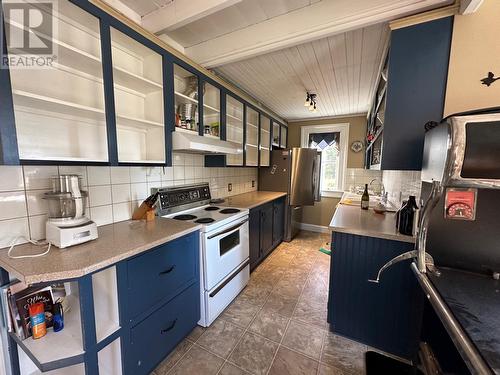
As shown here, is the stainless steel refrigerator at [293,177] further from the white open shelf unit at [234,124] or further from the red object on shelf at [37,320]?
the red object on shelf at [37,320]

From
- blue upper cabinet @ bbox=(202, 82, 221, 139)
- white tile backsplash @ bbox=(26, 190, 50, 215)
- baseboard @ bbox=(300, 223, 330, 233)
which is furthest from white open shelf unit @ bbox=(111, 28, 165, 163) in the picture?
baseboard @ bbox=(300, 223, 330, 233)

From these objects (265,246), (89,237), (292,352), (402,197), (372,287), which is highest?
(402,197)

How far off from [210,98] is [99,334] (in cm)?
219

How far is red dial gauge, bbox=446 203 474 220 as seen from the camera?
3.01 ft

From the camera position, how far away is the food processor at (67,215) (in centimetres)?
108

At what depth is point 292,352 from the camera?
1473 mm

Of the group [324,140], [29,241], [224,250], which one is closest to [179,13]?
[29,241]

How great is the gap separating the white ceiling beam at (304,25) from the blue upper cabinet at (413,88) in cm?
15

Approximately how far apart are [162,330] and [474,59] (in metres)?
2.53

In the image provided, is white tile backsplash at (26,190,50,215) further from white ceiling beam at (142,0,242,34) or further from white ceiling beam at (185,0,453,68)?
white ceiling beam at (185,0,453,68)

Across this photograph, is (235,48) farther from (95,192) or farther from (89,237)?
(89,237)

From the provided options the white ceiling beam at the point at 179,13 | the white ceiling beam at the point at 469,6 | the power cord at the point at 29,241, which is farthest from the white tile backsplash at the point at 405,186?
the power cord at the point at 29,241

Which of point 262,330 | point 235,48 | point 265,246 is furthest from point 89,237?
point 265,246

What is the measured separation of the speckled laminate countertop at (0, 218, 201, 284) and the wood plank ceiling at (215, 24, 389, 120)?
1753 millimetres
